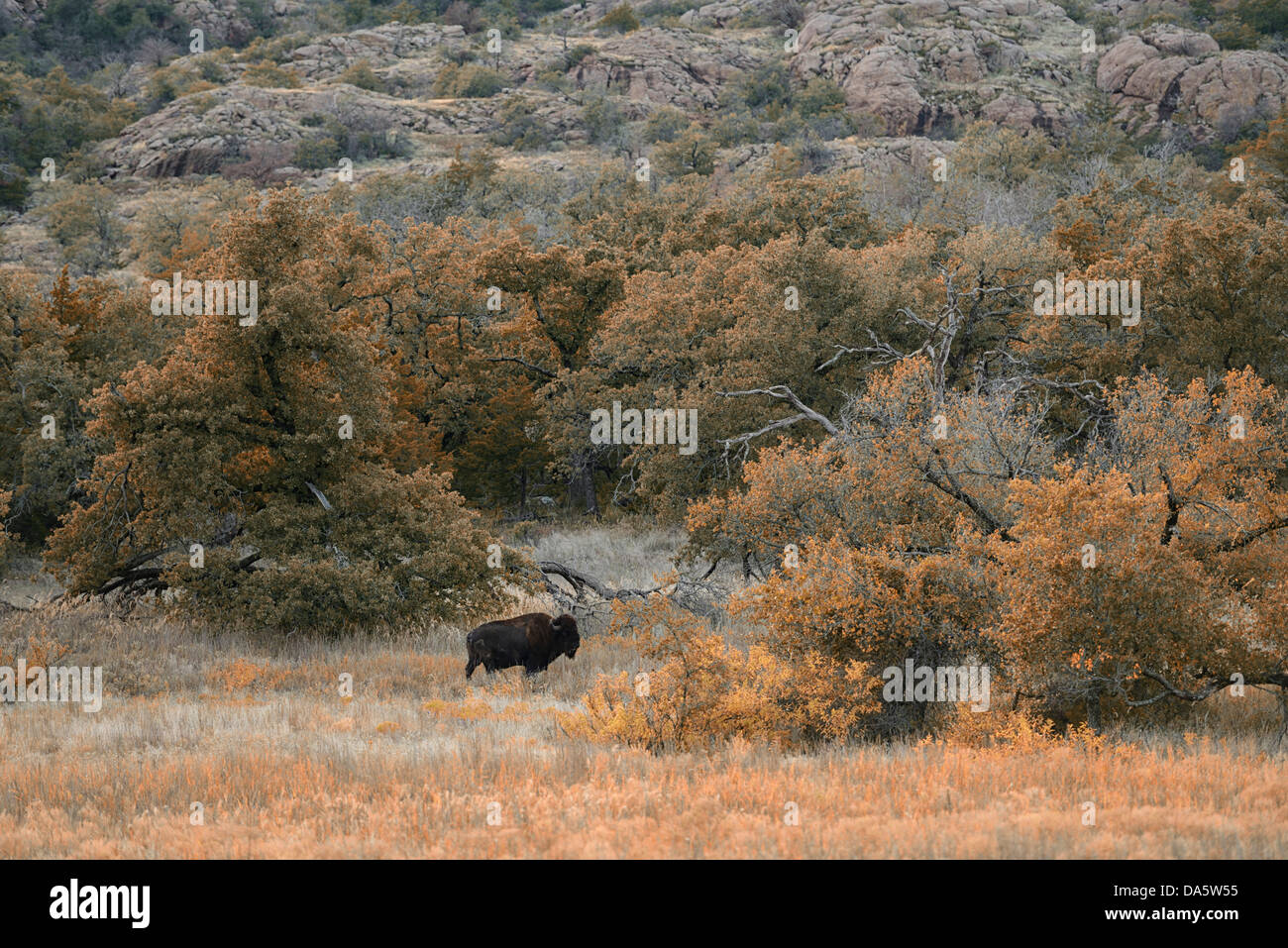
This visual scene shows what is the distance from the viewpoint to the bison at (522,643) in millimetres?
14664

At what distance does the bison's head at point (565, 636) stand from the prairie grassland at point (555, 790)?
8.30 feet

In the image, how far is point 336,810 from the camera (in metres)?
7.70

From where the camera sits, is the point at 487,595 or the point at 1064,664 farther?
the point at 487,595

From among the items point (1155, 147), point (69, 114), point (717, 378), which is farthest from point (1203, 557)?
point (69, 114)

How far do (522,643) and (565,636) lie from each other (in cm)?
78

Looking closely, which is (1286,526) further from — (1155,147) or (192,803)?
(1155,147)

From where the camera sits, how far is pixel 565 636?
604 inches
